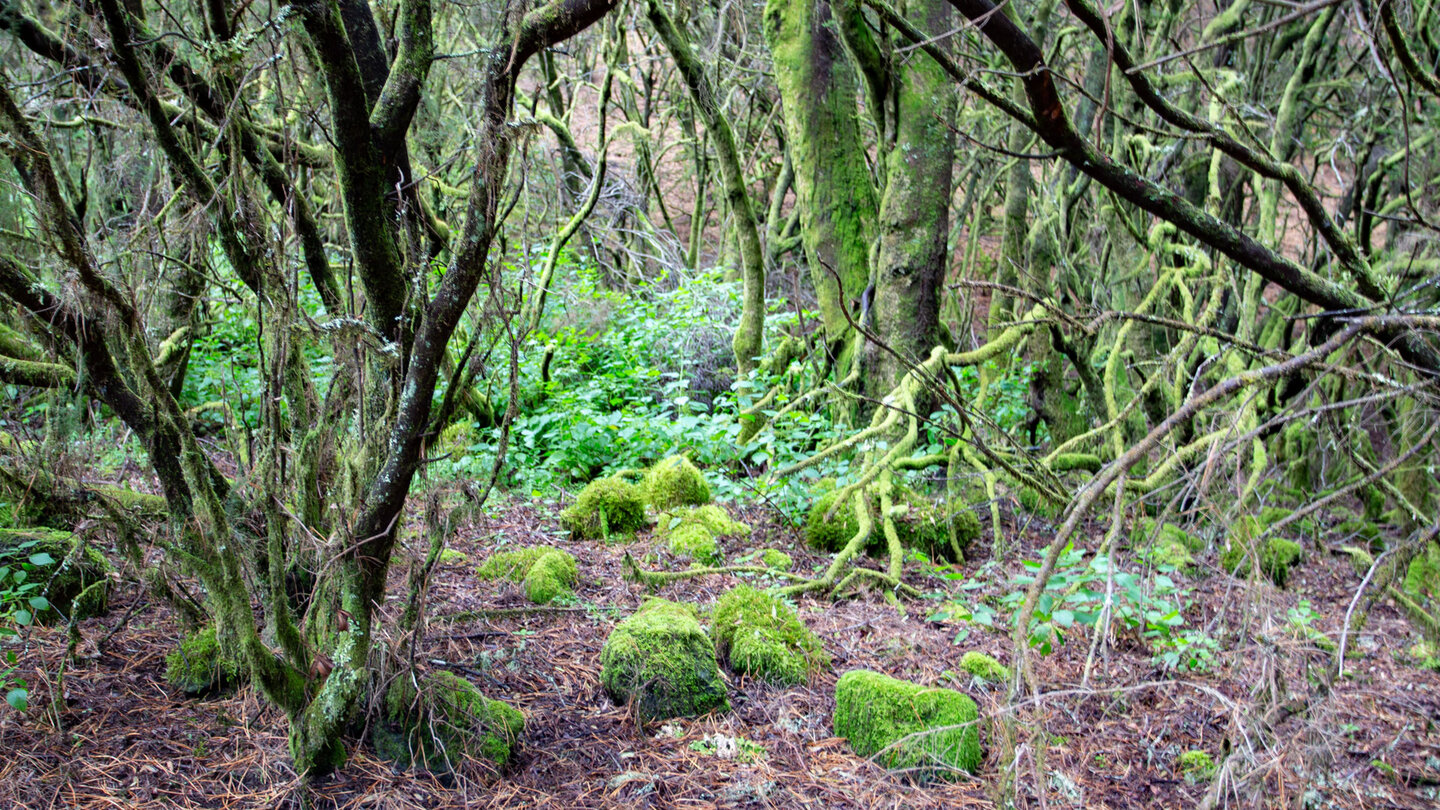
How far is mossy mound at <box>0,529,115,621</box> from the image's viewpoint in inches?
128

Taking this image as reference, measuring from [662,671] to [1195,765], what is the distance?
196cm

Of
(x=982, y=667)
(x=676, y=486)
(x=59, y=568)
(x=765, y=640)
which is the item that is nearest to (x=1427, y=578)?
(x=982, y=667)

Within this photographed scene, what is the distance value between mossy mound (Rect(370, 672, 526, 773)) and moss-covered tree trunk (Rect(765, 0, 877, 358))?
14.5 feet

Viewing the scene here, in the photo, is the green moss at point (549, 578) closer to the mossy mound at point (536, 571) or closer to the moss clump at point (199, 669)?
the mossy mound at point (536, 571)

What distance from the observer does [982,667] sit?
3518 mm

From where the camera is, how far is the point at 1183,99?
9234mm

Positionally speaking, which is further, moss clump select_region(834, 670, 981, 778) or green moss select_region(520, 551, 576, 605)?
green moss select_region(520, 551, 576, 605)

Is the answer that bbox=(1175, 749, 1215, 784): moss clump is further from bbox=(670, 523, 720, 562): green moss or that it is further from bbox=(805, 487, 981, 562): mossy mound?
bbox=(670, 523, 720, 562): green moss

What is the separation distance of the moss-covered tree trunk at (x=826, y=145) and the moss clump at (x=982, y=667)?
130 inches

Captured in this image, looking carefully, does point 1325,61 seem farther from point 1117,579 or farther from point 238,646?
point 238,646

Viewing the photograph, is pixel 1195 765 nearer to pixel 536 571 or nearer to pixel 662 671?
pixel 662 671

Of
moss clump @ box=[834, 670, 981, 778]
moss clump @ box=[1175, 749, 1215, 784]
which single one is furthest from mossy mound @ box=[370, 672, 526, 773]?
moss clump @ box=[1175, 749, 1215, 784]

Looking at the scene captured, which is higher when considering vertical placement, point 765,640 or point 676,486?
point 676,486

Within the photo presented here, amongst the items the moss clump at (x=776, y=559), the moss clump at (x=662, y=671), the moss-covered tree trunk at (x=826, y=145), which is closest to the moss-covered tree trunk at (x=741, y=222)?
the moss-covered tree trunk at (x=826, y=145)
